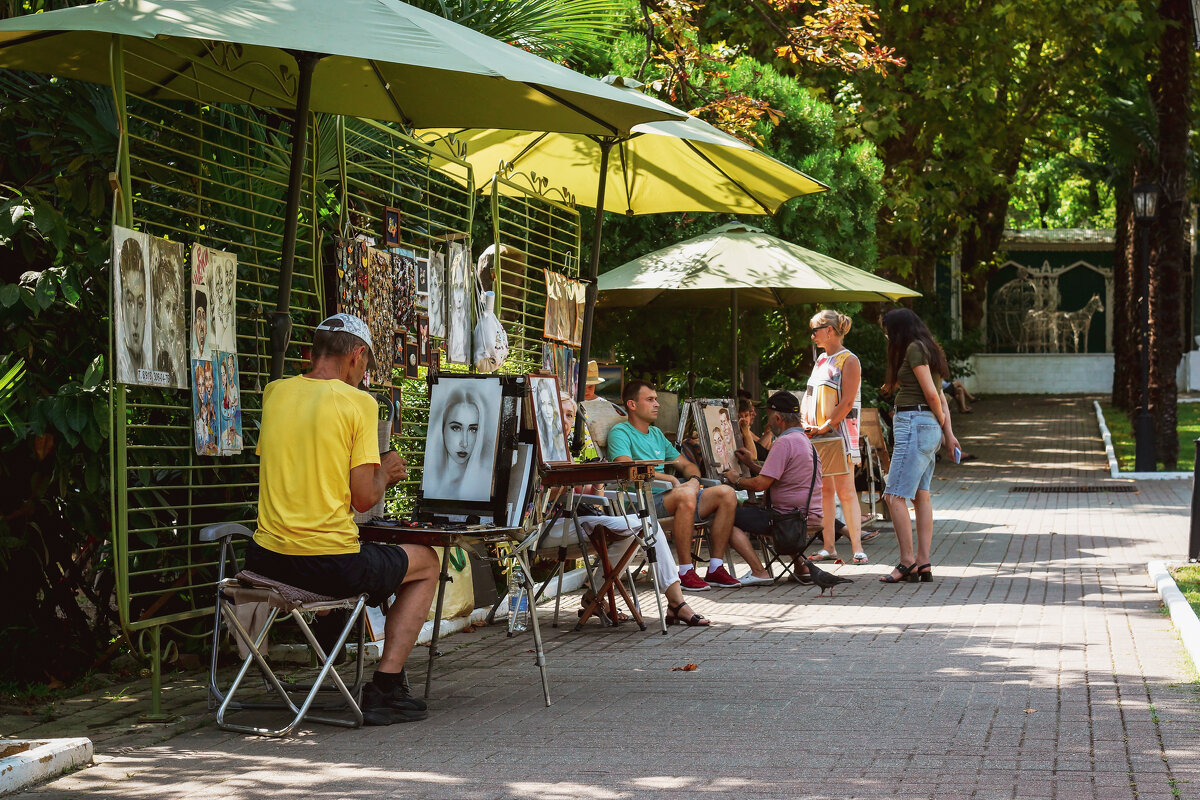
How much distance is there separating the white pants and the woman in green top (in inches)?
100

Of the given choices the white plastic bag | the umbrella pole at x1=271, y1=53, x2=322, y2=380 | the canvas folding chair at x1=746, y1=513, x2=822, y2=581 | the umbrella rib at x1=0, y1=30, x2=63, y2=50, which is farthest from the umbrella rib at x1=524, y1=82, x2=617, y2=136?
the canvas folding chair at x1=746, y1=513, x2=822, y2=581

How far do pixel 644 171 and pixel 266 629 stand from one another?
16.9 ft

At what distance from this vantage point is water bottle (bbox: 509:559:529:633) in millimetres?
8594

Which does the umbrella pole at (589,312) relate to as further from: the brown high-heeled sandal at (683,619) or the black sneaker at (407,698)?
the black sneaker at (407,698)

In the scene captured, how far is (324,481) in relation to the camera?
5.78 metres

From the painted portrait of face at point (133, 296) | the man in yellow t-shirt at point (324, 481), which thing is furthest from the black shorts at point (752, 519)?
the painted portrait of face at point (133, 296)

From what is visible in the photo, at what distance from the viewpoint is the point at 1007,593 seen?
32.6 feet

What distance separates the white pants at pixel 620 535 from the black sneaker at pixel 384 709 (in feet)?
7.69

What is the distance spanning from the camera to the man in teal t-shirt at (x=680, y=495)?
388 inches

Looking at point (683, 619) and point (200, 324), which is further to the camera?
point (683, 619)

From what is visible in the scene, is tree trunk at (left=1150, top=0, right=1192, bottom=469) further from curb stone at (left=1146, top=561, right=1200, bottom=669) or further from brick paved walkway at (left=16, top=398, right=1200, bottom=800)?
brick paved walkway at (left=16, top=398, right=1200, bottom=800)

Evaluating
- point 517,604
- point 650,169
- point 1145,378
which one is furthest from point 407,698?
point 1145,378

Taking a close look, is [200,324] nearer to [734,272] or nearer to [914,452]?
[914,452]

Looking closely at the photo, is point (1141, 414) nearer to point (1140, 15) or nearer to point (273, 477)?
point (1140, 15)
